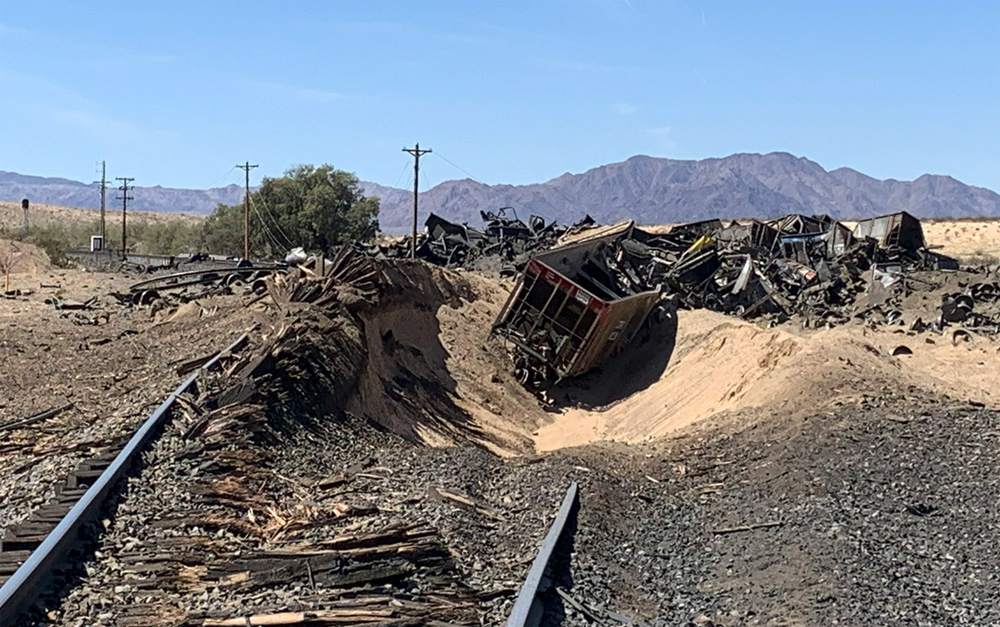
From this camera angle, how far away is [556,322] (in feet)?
76.5

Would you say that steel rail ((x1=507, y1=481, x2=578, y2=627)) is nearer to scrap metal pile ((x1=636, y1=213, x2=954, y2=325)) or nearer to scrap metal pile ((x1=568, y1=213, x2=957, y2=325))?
scrap metal pile ((x1=568, y1=213, x2=957, y2=325))

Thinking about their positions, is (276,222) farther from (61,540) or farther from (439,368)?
(61,540)

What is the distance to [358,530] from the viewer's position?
8695 millimetres

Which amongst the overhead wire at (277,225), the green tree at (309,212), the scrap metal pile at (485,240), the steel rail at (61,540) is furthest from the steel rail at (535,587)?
the overhead wire at (277,225)

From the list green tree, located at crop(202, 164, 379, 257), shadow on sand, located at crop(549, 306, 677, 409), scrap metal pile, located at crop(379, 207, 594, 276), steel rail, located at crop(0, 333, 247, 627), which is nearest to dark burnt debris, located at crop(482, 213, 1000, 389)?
shadow on sand, located at crop(549, 306, 677, 409)

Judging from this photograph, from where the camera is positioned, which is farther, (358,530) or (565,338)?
(565,338)

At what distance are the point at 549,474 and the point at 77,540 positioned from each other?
5205 mm

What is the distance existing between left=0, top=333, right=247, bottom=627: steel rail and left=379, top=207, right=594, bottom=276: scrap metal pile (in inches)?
1095

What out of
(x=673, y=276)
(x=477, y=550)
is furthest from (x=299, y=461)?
(x=673, y=276)

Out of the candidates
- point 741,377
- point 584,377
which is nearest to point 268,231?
point 584,377

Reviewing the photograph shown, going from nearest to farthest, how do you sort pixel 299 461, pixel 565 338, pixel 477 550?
pixel 477 550 → pixel 299 461 → pixel 565 338

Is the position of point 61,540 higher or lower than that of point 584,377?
higher

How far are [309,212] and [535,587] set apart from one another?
61025 mm

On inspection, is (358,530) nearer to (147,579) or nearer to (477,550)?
(477,550)
